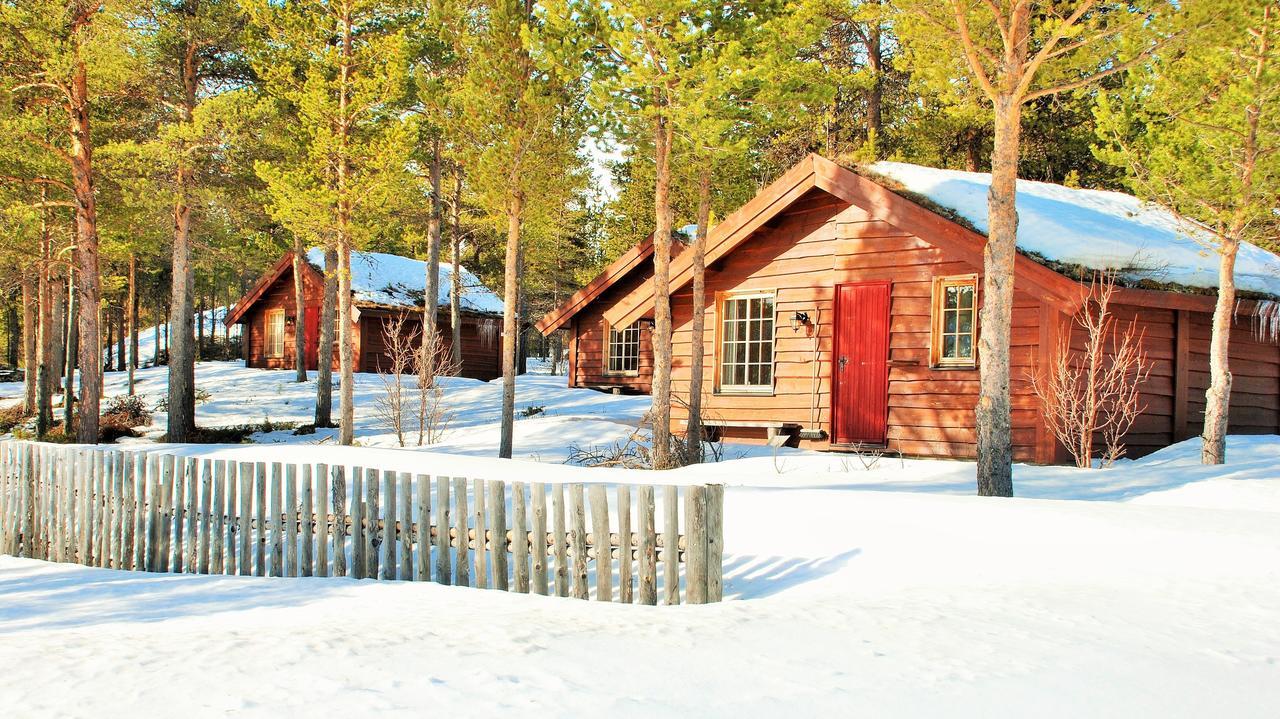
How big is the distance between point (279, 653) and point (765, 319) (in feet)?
42.6

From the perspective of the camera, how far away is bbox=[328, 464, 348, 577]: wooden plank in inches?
304

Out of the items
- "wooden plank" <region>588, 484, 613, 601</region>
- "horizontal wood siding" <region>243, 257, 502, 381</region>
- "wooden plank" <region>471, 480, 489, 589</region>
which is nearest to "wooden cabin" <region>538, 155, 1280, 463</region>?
"wooden plank" <region>588, 484, 613, 601</region>

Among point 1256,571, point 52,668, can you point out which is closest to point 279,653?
point 52,668

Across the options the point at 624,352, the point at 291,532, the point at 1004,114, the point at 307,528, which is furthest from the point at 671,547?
the point at 624,352

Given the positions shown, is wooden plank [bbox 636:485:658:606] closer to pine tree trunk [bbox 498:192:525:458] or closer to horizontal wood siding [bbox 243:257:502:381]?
pine tree trunk [bbox 498:192:525:458]

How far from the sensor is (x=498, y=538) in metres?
6.83

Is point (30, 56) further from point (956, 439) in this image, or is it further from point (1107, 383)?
point (1107, 383)

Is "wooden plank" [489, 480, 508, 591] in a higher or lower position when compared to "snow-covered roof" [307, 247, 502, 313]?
lower

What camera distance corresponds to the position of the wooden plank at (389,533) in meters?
7.45

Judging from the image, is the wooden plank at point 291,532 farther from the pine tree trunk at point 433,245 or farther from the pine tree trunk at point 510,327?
the pine tree trunk at point 433,245

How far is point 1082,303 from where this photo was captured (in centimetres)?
1188

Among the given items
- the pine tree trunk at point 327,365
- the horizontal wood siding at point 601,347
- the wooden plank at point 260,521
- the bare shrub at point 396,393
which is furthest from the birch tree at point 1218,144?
the pine tree trunk at point 327,365

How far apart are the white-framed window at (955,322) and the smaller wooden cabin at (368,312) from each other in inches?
892

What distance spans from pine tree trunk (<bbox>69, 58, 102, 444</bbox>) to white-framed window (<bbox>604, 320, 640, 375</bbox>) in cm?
1464
